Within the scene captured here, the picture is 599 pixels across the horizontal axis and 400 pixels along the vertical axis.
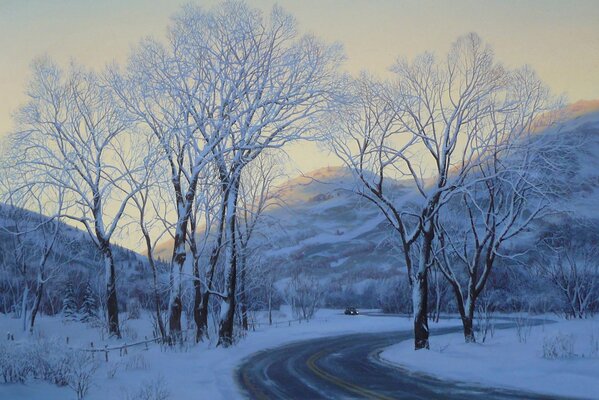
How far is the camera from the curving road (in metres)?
11.1

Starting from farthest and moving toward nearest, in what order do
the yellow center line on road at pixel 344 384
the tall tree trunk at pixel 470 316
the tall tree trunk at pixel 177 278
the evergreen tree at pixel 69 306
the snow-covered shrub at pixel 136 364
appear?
the evergreen tree at pixel 69 306 → the tall tree trunk at pixel 470 316 → the tall tree trunk at pixel 177 278 → the snow-covered shrub at pixel 136 364 → the yellow center line on road at pixel 344 384

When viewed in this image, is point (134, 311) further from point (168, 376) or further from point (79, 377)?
point (79, 377)

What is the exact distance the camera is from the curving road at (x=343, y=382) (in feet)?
36.4

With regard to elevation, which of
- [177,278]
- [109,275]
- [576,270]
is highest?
[576,270]

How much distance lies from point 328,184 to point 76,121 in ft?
47.3

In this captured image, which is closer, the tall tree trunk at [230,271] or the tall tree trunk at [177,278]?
the tall tree trunk at [177,278]

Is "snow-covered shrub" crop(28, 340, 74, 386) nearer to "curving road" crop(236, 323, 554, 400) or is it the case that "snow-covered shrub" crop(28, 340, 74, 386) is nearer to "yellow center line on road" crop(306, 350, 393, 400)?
"curving road" crop(236, 323, 554, 400)

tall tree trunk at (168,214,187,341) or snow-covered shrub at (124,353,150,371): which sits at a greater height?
tall tree trunk at (168,214,187,341)

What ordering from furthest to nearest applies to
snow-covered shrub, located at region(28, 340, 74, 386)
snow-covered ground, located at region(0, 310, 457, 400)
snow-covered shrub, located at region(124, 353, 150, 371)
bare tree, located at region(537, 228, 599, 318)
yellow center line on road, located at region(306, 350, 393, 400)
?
bare tree, located at region(537, 228, 599, 318) → snow-covered shrub, located at region(124, 353, 150, 371) → yellow center line on road, located at region(306, 350, 393, 400) → snow-covered shrub, located at region(28, 340, 74, 386) → snow-covered ground, located at region(0, 310, 457, 400)

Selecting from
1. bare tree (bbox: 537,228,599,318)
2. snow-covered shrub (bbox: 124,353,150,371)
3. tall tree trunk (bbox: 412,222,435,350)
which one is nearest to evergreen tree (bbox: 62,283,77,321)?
snow-covered shrub (bbox: 124,353,150,371)

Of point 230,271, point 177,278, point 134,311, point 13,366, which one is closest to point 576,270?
point 230,271

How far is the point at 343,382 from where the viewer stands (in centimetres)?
1373

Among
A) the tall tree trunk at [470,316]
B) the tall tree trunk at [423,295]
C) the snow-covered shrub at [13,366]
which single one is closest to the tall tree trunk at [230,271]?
the tall tree trunk at [423,295]

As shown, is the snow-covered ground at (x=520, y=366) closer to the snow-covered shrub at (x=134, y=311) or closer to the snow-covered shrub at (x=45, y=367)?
the snow-covered shrub at (x=45, y=367)
